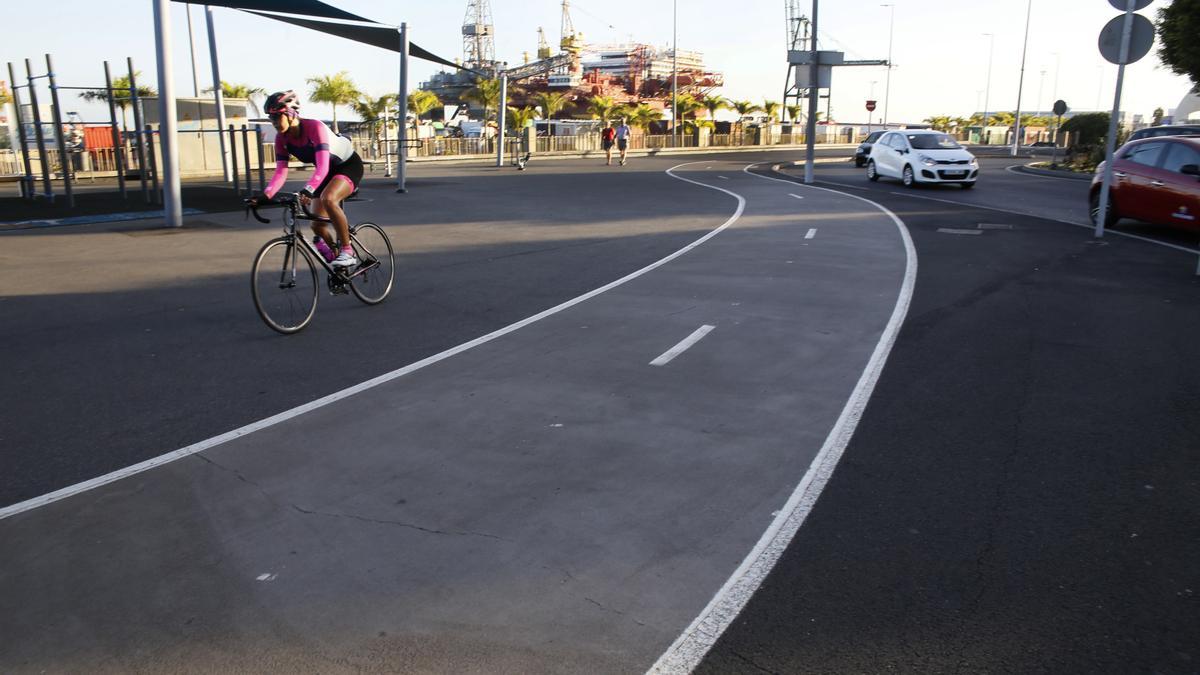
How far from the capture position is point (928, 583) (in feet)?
12.4

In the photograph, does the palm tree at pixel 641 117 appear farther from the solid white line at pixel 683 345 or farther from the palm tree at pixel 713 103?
the solid white line at pixel 683 345

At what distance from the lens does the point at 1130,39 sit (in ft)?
44.5

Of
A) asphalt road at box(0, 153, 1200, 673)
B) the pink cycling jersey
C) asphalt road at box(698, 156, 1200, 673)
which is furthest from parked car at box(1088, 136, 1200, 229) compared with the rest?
the pink cycling jersey

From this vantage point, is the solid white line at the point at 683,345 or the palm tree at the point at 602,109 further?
the palm tree at the point at 602,109

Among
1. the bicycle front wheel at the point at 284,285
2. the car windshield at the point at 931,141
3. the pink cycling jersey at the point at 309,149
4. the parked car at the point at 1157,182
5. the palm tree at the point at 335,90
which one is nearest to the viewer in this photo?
the bicycle front wheel at the point at 284,285

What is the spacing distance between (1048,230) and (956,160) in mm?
10595

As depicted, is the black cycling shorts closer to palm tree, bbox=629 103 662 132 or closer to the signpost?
the signpost

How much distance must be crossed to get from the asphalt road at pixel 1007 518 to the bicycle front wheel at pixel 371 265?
5.19 metres

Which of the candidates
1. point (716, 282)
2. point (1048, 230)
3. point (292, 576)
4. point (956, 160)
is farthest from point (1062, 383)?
point (956, 160)

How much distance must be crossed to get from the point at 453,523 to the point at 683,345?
3.81 meters

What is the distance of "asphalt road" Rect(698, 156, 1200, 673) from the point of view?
335 cm

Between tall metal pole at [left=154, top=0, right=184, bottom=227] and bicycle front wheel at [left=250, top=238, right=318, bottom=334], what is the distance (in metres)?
8.26

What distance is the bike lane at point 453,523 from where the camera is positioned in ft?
11.1

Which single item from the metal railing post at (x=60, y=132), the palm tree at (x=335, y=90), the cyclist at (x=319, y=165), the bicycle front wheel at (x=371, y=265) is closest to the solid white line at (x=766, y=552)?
the cyclist at (x=319, y=165)
